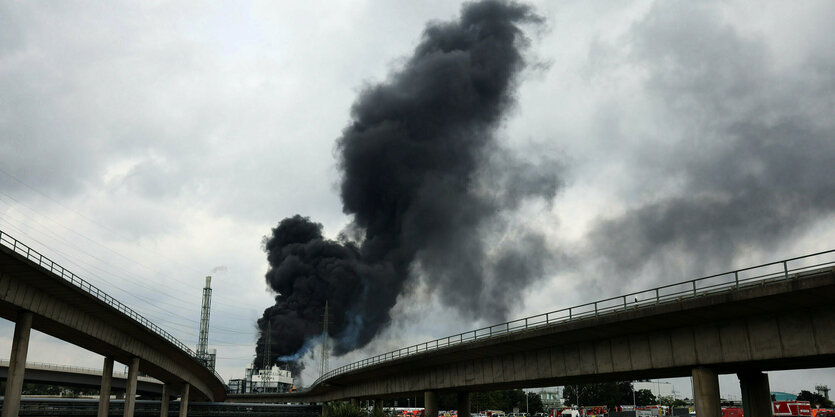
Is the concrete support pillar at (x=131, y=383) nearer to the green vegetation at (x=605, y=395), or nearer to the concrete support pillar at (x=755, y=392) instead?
the concrete support pillar at (x=755, y=392)

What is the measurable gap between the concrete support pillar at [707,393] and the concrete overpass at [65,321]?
35.4m

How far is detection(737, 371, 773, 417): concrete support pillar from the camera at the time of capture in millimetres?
31672

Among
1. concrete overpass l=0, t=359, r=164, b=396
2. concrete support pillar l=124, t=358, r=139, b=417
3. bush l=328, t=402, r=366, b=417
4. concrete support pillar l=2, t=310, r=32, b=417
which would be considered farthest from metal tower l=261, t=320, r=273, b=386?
concrete support pillar l=2, t=310, r=32, b=417

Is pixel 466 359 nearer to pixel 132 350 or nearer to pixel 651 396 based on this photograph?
pixel 132 350

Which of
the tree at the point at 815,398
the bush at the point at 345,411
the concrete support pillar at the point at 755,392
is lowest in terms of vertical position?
the tree at the point at 815,398

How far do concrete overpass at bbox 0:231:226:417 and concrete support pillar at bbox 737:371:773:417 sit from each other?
128ft

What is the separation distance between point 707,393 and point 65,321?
39911mm

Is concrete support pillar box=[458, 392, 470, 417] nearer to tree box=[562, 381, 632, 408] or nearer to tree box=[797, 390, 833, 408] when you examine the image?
tree box=[562, 381, 632, 408]

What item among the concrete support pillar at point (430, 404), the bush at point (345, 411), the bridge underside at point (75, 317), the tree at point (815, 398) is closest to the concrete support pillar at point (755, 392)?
the concrete support pillar at point (430, 404)

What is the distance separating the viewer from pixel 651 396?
593ft

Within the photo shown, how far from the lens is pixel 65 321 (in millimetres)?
42375

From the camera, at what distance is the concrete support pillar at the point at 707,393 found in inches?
1112

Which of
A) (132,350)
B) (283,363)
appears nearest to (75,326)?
(132,350)

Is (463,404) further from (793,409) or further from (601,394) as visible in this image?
(601,394)
